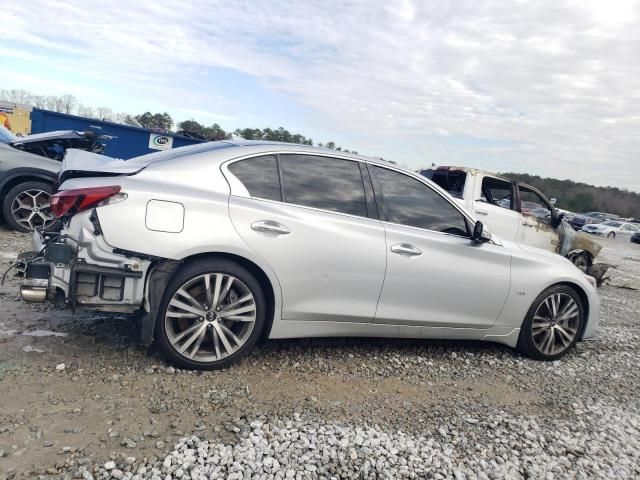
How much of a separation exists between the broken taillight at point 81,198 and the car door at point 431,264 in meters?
1.99

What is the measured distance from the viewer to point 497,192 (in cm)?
855

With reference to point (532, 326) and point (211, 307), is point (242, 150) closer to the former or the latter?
point (211, 307)

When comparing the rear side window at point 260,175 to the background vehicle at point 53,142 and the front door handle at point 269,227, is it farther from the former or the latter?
the background vehicle at point 53,142

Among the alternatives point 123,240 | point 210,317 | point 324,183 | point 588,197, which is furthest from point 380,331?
point 588,197

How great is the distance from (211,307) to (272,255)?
542 millimetres

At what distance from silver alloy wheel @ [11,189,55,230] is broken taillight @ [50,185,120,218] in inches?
164

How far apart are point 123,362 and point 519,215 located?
7.12m

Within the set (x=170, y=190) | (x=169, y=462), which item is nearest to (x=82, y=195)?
(x=170, y=190)

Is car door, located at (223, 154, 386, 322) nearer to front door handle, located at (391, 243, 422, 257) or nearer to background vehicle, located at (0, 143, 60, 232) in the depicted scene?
front door handle, located at (391, 243, 422, 257)

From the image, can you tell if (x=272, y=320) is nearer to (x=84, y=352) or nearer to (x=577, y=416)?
(x=84, y=352)

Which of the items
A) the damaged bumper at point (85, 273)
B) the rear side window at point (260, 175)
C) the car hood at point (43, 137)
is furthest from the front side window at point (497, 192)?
the car hood at point (43, 137)

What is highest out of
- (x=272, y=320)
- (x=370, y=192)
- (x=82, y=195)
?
(x=370, y=192)

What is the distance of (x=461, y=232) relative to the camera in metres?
4.19

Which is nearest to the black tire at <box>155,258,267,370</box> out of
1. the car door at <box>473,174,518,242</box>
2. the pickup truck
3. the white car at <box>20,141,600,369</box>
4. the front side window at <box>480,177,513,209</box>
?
the white car at <box>20,141,600,369</box>
